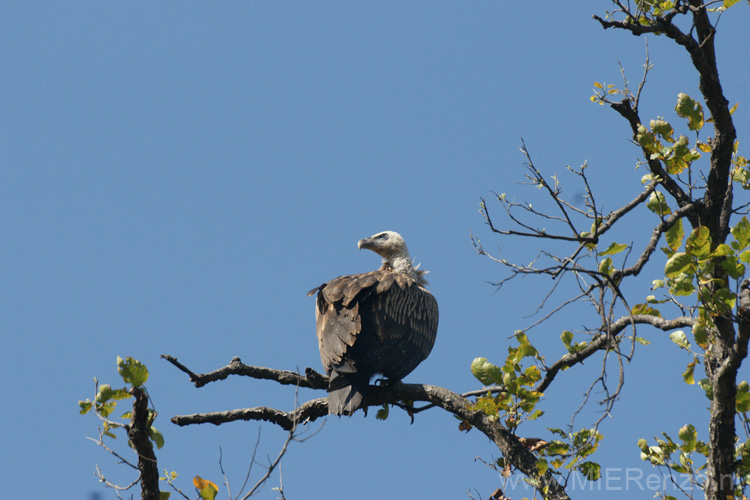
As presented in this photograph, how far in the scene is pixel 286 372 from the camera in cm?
602

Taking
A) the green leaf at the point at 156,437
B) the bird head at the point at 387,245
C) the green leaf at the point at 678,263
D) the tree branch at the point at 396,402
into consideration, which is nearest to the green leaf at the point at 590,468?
the tree branch at the point at 396,402

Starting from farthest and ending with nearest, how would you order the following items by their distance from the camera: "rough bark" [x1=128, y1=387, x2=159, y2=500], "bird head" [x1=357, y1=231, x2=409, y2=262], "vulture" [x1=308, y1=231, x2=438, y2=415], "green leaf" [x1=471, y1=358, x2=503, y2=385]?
"bird head" [x1=357, y1=231, x2=409, y2=262] → "vulture" [x1=308, y1=231, x2=438, y2=415] → "green leaf" [x1=471, y1=358, x2=503, y2=385] → "rough bark" [x1=128, y1=387, x2=159, y2=500]

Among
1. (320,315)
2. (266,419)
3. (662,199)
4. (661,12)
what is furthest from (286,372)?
(661,12)

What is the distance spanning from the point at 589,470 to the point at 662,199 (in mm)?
1797

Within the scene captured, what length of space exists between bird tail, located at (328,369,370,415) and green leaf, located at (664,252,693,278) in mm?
2800

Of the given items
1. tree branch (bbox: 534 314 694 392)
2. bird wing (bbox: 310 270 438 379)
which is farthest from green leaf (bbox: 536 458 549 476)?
bird wing (bbox: 310 270 438 379)

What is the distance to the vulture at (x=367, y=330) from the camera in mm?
6113

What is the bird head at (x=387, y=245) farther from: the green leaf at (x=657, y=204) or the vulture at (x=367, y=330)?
the green leaf at (x=657, y=204)

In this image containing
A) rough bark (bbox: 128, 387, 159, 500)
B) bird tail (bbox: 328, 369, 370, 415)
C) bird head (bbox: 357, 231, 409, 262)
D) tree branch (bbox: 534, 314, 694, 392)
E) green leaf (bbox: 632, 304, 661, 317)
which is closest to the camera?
rough bark (bbox: 128, 387, 159, 500)

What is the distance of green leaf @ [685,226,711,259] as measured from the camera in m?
4.02

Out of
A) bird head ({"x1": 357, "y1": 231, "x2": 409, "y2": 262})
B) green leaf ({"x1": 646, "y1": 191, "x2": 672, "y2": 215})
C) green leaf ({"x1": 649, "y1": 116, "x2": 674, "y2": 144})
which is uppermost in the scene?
bird head ({"x1": 357, "y1": 231, "x2": 409, "y2": 262})

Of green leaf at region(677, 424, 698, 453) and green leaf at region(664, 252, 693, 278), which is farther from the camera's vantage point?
green leaf at region(677, 424, 698, 453)

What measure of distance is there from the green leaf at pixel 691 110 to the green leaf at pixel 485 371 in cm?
193

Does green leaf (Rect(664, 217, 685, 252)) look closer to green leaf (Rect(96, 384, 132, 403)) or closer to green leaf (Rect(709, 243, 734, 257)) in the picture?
green leaf (Rect(709, 243, 734, 257))
